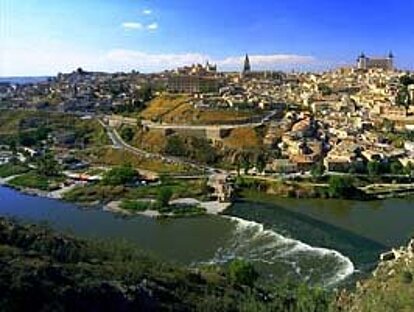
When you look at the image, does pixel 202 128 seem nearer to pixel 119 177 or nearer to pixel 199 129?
pixel 199 129

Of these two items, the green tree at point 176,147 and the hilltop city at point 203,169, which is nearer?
the hilltop city at point 203,169

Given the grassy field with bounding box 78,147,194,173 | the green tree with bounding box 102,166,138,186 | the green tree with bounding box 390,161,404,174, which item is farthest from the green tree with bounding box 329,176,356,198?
the green tree with bounding box 102,166,138,186

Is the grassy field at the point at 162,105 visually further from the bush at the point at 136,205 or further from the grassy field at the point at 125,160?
the bush at the point at 136,205

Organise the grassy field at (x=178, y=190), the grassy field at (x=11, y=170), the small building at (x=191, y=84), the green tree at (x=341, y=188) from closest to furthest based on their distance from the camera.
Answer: the green tree at (x=341, y=188), the grassy field at (x=178, y=190), the grassy field at (x=11, y=170), the small building at (x=191, y=84)

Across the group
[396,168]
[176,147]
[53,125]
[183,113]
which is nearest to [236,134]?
[176,147]

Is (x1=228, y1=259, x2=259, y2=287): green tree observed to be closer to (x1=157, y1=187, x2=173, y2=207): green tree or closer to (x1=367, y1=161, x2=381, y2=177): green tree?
(x1=157, y1=187, x2=173, y2=207): green tree

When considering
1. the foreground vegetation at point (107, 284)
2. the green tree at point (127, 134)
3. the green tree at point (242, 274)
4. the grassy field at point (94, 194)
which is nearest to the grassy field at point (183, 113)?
the green tree at point (127, 134)

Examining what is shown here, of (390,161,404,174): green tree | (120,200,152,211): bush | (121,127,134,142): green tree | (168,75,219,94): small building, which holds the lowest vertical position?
(120,200,152,211): bush
